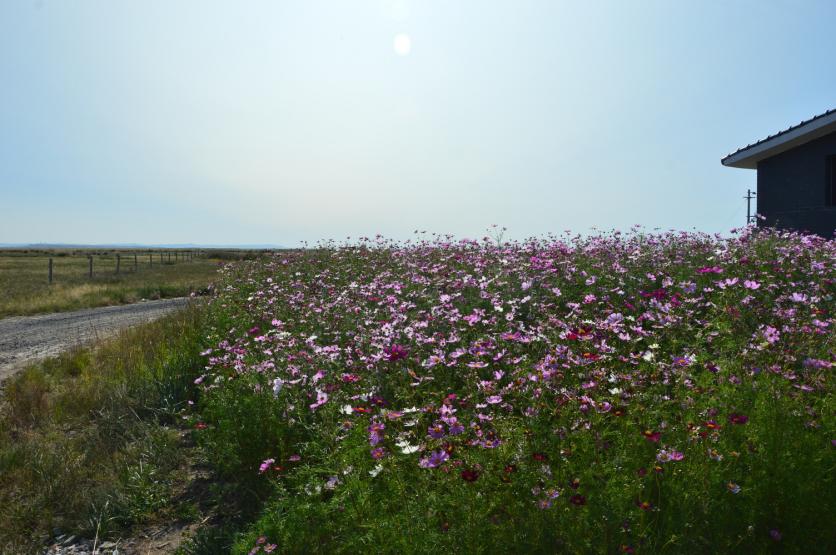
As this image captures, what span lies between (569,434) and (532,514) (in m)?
0.63

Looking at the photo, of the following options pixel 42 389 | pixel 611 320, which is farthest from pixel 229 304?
pixel 611 320

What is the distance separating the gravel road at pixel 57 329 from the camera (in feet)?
35.9

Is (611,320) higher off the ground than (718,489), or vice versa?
(611,320)

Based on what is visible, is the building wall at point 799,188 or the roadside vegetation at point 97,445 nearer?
the roadside vegetation at point 97,445

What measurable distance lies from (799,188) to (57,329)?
19189mm

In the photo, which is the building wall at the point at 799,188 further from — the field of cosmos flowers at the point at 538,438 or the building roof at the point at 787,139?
the field of cosmos flowers at the point at 538,438

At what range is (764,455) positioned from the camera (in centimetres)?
304

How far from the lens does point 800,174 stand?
48.2ft

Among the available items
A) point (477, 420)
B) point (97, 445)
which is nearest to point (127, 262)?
point (97, 445)

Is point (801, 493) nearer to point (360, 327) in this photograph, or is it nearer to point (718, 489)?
point (718, 489)

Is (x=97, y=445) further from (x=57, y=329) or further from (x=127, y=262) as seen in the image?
(x=127, y=262)

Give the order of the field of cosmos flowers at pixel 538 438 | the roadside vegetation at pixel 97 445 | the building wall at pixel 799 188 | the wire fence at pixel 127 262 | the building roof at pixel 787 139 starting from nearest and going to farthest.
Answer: the field of cosmos flowers at pixel 538 438 < the roadside vegetation at pixel 97 445 < the building roof at pixel 787 139 < the building wall at pixel 799 188 < the wire fence at pixel 127 262

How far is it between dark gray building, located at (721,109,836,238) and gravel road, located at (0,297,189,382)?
1551 cm

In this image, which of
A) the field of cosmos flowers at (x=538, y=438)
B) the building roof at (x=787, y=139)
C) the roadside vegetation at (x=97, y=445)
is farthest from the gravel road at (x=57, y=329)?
the building roof at (x=787, y=139)
